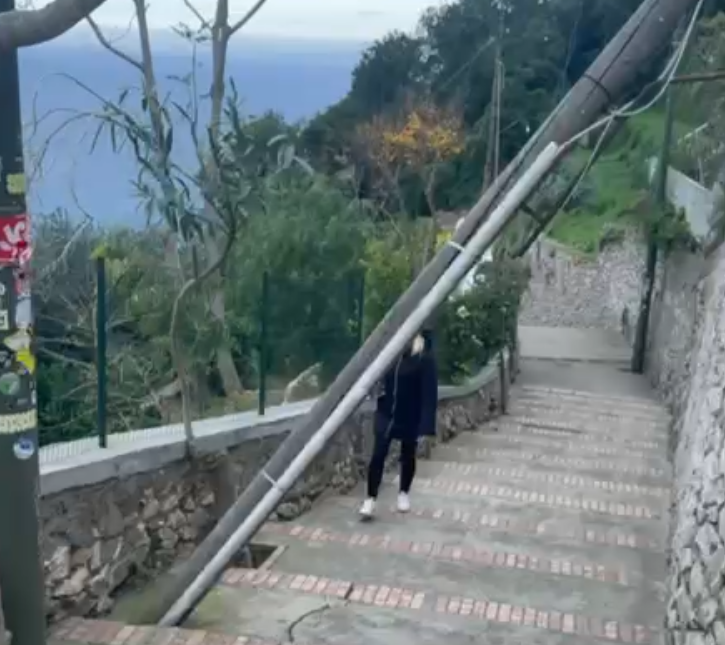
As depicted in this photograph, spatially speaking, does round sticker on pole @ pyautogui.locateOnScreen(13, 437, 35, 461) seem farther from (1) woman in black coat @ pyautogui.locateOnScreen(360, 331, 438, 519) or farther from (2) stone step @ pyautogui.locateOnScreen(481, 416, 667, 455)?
(2) stone step @ pyautogui.locateOnScreen(481, 416, 667, 455)

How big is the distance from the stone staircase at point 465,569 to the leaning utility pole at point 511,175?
0.59 m

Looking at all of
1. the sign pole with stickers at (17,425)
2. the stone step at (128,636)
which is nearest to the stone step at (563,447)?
the stone step at (128,636)

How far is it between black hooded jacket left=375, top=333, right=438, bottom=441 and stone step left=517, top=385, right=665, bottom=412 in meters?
9.68

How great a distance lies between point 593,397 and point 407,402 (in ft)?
35.0

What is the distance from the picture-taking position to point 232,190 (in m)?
6.52

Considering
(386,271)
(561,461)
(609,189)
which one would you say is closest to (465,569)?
(561,461)

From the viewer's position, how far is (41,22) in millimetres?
2863

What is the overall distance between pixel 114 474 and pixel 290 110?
2270cm

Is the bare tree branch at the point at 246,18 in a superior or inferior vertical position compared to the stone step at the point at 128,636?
superior

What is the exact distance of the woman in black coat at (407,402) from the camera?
7285 millimetres

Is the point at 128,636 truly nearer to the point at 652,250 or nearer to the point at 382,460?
the point at 382,460

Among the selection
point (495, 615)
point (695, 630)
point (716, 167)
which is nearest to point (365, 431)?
point (495, 615)

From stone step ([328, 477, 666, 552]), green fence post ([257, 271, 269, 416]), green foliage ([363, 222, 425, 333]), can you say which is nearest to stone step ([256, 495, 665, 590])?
→ stone step ([328, 477, 666, 552])

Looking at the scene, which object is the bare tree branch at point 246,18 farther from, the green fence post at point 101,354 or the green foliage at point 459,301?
the green fence post at point 101,354
